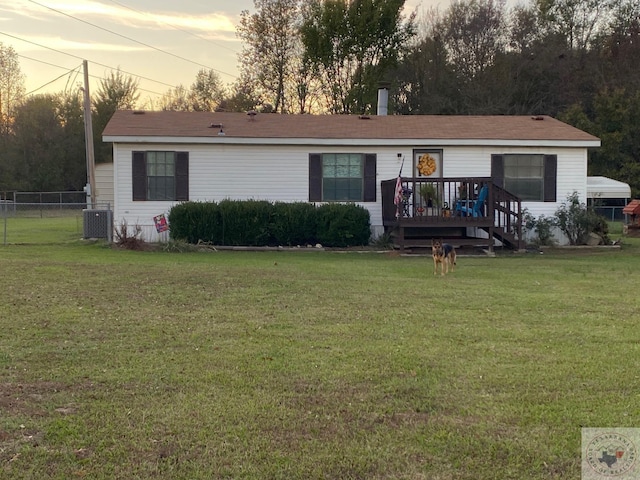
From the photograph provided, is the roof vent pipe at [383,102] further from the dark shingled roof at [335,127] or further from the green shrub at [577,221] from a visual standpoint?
the green shrub at [577,221]

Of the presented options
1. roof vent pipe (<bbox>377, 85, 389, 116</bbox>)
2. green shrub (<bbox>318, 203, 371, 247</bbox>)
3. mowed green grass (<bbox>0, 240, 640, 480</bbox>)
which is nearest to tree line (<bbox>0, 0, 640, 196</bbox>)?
roof vent pipe (<bbox>377, 85, 389, 116</bbox>)

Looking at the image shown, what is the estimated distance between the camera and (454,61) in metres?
34.8

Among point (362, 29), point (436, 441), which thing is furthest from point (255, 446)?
point (362, 29)

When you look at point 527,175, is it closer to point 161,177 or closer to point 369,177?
point 369,177

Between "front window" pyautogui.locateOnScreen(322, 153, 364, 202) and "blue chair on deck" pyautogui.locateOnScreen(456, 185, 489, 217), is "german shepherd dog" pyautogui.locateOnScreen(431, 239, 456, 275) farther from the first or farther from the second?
"front window" pyautogui.locateOnScreen(322, 153, 364, 202)

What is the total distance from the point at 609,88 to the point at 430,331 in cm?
3046

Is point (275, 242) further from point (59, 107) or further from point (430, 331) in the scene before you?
point (59, 107)

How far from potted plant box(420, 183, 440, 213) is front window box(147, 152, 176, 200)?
647 centimetres

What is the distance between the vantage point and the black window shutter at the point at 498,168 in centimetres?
1678

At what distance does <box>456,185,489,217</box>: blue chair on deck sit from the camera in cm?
1484

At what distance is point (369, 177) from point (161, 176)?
5.51 metres

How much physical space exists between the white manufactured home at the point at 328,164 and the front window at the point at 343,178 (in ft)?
0.09

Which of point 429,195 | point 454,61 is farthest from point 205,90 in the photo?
→ point 429,195

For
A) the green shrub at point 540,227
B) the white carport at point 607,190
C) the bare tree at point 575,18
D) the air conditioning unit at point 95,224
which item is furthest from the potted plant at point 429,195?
the bare tree at point 575,18
